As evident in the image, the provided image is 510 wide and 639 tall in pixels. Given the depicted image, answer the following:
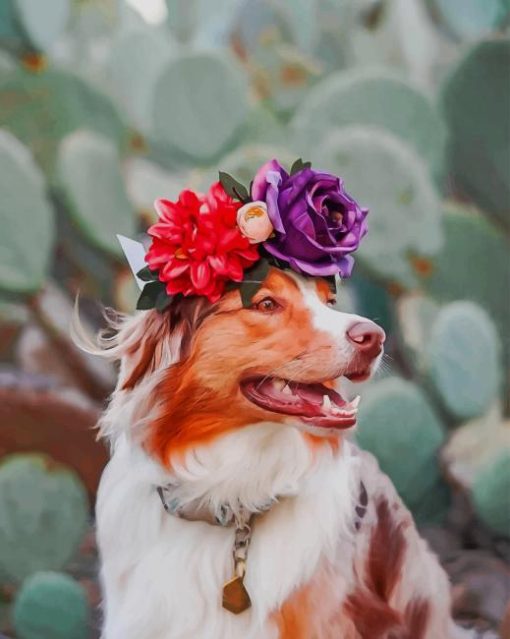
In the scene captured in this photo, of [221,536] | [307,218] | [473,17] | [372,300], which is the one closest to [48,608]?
[221,536]

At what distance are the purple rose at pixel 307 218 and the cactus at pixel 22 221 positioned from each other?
2.51ft

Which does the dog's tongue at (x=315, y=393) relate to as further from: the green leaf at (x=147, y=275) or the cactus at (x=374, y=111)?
the cactus at (x=374, y=111)

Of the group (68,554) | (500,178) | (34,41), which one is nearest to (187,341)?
(68,554)

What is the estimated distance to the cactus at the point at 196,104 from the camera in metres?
1.81

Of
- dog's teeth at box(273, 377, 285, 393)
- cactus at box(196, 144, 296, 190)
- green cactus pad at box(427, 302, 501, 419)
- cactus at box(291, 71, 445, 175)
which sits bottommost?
dog's teeth at box(273, 377, 285, 393)

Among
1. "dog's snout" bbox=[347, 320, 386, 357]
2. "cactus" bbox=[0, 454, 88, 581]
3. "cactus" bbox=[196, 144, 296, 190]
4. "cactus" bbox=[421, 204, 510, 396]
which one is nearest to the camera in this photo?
"dog's snout" bbox=[347, 320, 386, 357]

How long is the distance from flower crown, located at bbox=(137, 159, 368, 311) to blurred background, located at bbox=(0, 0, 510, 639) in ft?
2.16

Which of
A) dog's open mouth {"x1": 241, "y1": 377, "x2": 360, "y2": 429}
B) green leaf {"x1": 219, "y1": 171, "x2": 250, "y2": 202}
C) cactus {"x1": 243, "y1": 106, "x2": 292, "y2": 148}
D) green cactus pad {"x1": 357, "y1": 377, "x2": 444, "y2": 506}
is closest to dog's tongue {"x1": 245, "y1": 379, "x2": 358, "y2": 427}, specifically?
dog's open mouth {"x1": 241, "y1": 377, "x2": 360, "y2": 429}

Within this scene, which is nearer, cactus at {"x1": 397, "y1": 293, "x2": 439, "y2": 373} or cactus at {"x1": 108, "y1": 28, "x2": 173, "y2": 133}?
Result: cactus at {"x1": 108, "y1": 28, "x2": 173, "y2": 133}

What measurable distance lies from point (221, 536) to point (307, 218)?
0.46m

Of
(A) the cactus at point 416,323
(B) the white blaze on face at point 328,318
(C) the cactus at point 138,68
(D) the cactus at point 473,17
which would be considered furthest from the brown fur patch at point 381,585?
(D) the cactus at point 473,17

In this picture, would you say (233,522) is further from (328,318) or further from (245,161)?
(245,161)

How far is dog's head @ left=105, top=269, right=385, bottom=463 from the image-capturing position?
108cm

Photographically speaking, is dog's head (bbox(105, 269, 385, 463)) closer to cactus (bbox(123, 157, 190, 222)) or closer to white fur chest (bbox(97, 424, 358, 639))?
white fur chest (bbox(97, 424, 358, 639))
